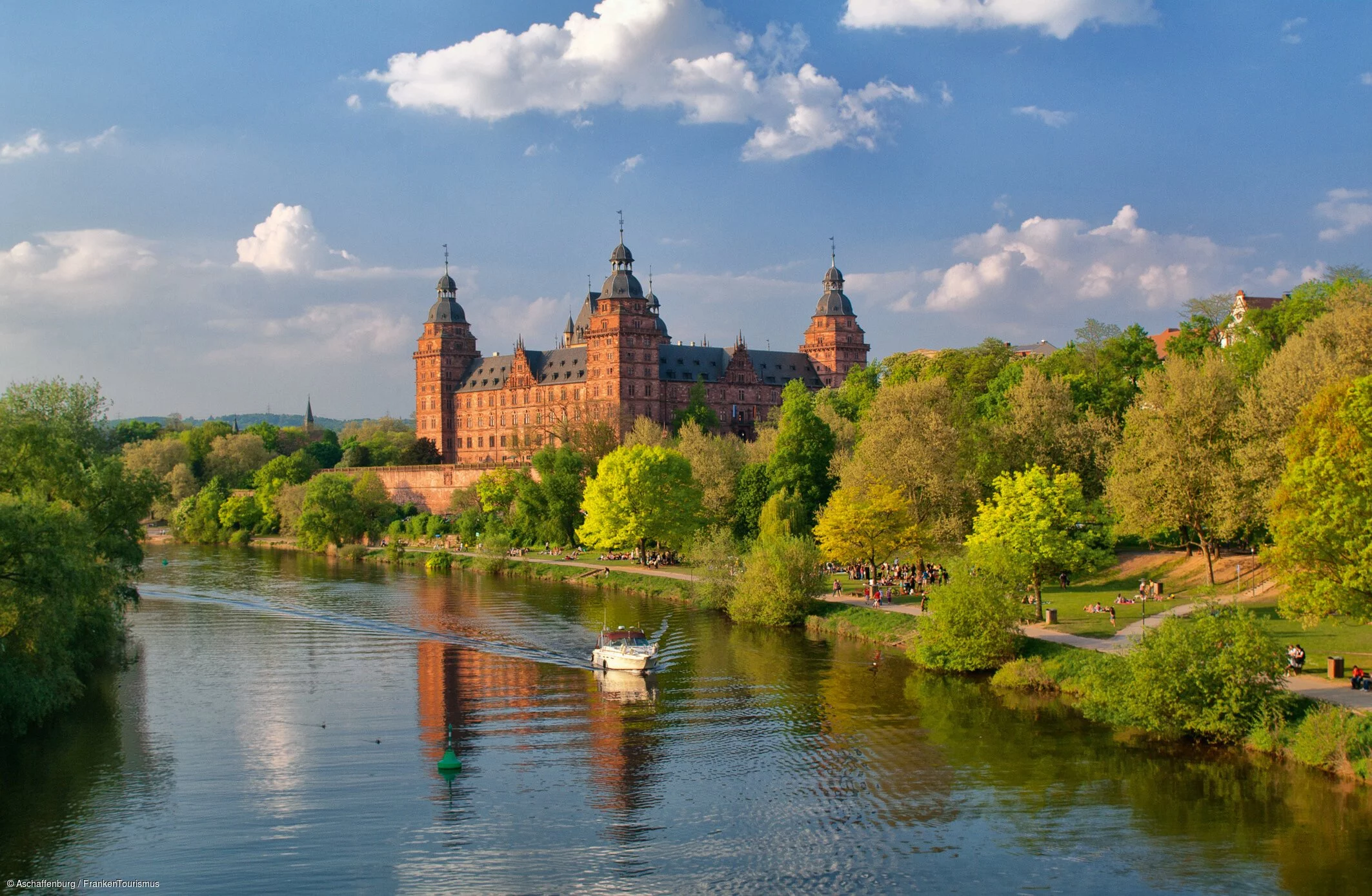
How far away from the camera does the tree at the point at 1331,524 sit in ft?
99.6

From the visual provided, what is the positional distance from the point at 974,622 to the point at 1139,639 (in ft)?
17.4

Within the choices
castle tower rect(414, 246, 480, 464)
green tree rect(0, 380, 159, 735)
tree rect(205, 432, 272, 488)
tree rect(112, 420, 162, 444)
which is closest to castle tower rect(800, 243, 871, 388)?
castle tower rect(414, 246, 480, 464)

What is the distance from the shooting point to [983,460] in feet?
176

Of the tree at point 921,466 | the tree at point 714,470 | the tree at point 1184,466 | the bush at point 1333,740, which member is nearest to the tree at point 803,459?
the tree at point 714,470

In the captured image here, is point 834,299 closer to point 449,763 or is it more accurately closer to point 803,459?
point 803,459

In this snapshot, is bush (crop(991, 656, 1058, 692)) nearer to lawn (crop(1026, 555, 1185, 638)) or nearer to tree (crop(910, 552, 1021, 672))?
tree (crop(910, 552, 1021, 672))

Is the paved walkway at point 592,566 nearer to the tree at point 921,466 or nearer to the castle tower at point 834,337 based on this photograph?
the tree at point 921,466

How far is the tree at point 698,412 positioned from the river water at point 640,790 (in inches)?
2883

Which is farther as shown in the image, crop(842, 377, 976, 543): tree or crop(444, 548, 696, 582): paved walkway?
crop(444, 548, 696, 582): paved walkway

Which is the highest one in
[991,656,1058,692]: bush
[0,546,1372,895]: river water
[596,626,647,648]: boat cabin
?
[596,626,647,648]: boat cabin

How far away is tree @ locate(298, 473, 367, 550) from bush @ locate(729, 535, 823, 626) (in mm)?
48134

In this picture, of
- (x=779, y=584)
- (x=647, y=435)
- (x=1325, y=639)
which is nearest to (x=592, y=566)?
(x=647, y=435)

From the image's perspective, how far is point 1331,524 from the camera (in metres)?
30.5

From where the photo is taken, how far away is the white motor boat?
133 feet
